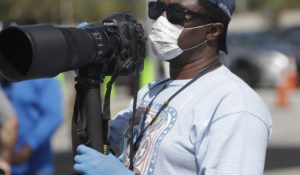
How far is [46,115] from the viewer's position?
486 centimetres

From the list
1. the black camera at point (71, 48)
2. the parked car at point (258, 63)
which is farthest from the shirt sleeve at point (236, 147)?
the parked car at point (258, 63)

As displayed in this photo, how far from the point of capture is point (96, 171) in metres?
2.42

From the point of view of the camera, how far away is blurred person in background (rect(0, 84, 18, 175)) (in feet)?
14.2

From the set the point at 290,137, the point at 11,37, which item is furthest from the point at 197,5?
the point at 290,137

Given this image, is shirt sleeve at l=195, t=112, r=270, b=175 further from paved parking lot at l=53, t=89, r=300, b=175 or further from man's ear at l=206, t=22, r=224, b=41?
paved parking lot at l=53, t=89, r=300, b=175

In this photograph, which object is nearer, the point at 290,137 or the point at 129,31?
the point at 129,31

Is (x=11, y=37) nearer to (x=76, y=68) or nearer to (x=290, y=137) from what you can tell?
(x=76, y=68)

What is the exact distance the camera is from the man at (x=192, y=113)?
237 cm

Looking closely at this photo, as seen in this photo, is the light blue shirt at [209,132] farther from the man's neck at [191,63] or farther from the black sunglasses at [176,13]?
the black sunglasses at [176,13]

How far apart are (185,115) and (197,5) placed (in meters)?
0.36

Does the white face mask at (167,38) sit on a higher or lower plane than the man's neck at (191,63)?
higher

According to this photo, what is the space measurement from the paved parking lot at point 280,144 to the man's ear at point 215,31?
6.56 metres

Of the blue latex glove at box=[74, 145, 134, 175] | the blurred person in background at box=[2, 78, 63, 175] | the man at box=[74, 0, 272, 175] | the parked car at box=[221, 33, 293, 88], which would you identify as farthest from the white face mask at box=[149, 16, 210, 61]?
the parked car at box=[221, 33, 293, 88]

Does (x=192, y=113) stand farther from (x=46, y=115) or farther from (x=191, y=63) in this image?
(x=46, y=115)
